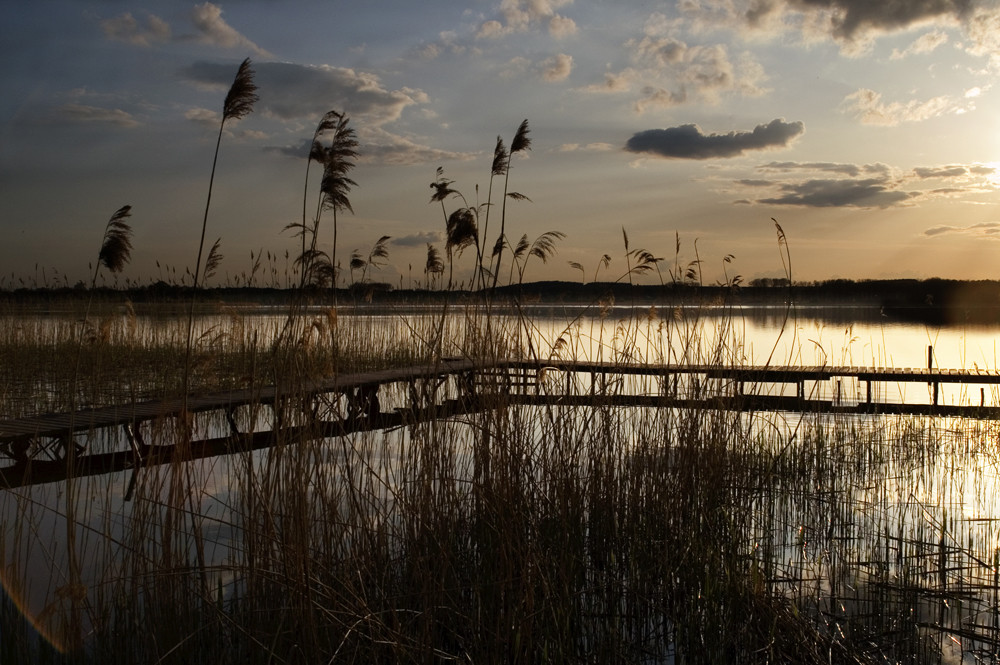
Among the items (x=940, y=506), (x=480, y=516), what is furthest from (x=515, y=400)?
(x=940, y=506)

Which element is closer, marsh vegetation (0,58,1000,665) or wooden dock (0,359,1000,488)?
marsh vegetation (0,58,1000,665)

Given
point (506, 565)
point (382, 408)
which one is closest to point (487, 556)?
point (506, 565)

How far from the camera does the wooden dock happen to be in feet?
9.70

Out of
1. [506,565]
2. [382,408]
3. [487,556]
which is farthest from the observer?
[382,408]

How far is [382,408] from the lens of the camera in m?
9.35

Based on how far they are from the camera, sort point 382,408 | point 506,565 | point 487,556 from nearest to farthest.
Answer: point 506,565, point 487,556, point 382,408

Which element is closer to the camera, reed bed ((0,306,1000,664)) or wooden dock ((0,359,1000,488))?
reed bed ((0,306,1000,664))

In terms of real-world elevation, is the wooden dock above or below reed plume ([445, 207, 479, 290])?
below

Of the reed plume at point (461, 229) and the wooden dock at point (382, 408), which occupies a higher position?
the reed plume at point (461, 229)

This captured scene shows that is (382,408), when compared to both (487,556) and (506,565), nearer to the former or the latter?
(487,556)

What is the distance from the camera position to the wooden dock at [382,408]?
2957mm

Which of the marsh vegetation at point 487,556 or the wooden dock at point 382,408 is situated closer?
the marsh vegetation at point 487,556

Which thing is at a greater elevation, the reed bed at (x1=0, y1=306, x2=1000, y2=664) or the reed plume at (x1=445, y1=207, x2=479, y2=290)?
the reed plume at (x1=445, y1=207, x2=479, y2=290)

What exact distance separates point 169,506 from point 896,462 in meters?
5.35
